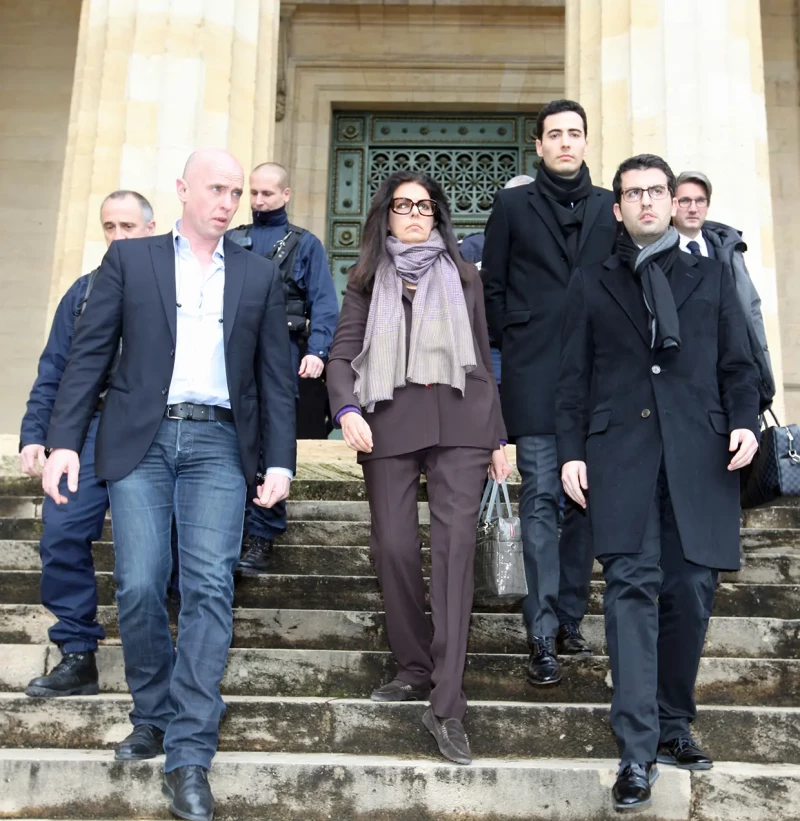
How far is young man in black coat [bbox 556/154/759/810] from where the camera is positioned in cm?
368

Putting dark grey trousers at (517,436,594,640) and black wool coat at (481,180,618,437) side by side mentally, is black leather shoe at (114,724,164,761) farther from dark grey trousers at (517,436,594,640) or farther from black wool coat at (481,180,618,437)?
black wool coat at (481,180,618,437)

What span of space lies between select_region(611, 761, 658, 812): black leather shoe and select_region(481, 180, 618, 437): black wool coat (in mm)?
1383

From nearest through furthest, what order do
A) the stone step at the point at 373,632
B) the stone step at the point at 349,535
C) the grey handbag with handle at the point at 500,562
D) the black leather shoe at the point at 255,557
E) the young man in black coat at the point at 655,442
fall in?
1. the young man in black coat at the point at 655,442
2. the grey handbag with handle at the point at 500,562
3. the stone step at the point at 373,632
4. the black leather shoe at the point at 255,557
5. the stone step at the point at 349,535

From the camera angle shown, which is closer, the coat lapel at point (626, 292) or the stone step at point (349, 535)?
the coat lapel at point (626, 292)

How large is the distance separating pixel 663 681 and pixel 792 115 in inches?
355

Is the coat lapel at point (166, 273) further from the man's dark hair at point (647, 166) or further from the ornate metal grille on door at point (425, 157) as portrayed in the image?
→ the ornate metal grille on door at point (425, 157)

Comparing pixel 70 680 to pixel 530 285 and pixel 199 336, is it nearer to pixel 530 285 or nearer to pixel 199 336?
pixel 199 336

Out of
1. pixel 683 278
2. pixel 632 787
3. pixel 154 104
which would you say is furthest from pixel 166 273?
pixel 154 104

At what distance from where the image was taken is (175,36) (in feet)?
27.0

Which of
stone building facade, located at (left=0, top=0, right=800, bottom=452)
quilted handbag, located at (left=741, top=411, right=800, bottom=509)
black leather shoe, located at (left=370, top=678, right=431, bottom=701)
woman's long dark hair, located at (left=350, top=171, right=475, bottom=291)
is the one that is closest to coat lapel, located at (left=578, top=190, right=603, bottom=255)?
woman's long dark hair, located at (left=350, top=171, right=475, bottom=291)

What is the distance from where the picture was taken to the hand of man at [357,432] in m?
4.05

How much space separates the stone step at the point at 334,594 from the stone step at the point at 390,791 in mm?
1229

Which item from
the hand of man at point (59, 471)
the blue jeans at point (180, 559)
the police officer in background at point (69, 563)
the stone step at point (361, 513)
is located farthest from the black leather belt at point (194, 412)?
the stone step at point (361, 513)

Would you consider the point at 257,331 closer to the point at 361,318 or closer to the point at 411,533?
the point at 361,318
